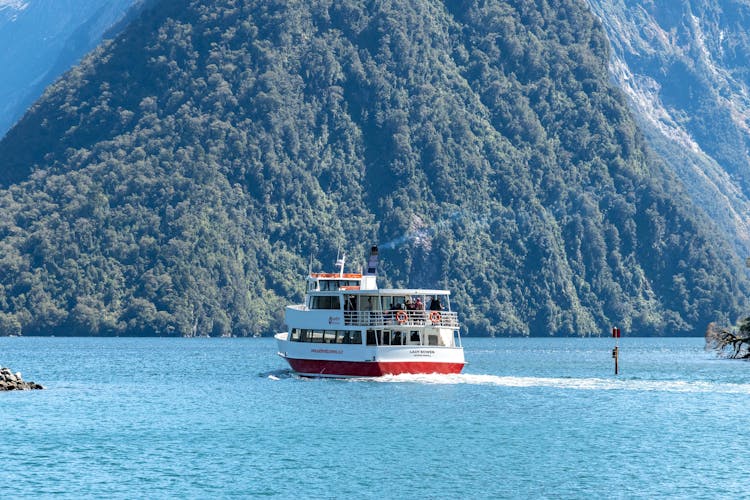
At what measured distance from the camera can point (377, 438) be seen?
3046 inches

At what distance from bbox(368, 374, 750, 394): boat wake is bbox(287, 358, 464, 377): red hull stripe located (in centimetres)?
48

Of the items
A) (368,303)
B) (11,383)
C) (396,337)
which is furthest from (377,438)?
(11,383)

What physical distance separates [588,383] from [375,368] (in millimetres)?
20620

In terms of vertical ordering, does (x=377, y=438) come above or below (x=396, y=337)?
below

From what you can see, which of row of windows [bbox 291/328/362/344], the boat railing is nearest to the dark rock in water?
row of windows [bbox 291/328/362/344]

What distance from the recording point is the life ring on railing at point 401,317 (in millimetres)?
105375

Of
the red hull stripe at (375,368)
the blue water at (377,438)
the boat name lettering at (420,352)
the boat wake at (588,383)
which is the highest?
the boat name lettering at (420,352)

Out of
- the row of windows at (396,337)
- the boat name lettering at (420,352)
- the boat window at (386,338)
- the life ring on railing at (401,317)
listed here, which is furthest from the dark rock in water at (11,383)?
the boat name lettering at (420,352)

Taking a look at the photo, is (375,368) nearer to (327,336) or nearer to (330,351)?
(330,351)

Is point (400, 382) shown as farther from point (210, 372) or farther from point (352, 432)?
point (210, 372)

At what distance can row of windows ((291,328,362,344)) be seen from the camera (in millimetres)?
107438

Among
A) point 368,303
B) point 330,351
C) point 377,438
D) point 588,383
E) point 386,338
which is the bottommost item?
point 377,438

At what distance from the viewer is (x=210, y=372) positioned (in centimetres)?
13912

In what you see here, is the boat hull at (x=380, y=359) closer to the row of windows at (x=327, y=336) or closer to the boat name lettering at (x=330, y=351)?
the boat name lettering at (x=330, y=351)
